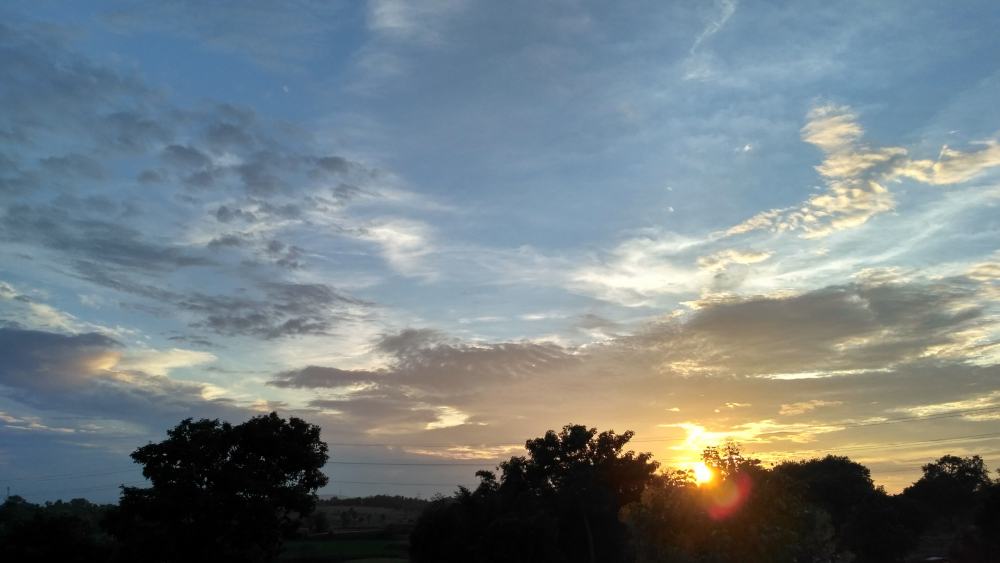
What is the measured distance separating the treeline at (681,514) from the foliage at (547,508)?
0.36 feet

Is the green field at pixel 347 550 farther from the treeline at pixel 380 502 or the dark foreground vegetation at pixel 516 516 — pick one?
the treeline at pixel 380 502

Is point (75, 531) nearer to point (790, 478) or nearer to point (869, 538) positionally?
point (790, 478)

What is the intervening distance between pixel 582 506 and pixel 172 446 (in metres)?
40.2

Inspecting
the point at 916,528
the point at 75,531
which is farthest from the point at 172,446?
the point at 916,528

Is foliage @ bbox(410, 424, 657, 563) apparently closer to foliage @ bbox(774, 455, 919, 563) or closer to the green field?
the green field

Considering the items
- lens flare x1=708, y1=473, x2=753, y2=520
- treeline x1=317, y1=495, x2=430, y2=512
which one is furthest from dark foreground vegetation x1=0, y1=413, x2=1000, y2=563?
treeline x1=317, y1=495, x2=430, y2=512

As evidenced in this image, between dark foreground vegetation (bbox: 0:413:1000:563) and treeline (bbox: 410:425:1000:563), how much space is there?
0.08 meters

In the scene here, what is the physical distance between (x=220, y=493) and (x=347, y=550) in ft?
145

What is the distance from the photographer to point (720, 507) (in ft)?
75.3

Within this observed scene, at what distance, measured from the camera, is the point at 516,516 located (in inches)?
2191

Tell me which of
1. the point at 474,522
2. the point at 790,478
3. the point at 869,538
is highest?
the point at 790,478

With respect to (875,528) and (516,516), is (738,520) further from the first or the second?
(875,528)

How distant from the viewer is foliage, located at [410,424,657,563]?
2144 inches

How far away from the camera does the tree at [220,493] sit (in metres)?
34.8
